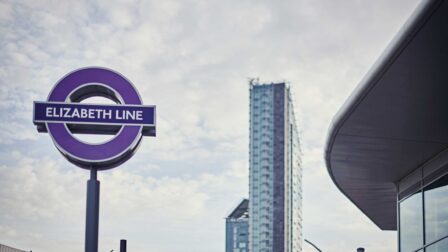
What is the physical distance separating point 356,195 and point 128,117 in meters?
14.1

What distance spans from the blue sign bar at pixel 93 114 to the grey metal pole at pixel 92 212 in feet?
4.02

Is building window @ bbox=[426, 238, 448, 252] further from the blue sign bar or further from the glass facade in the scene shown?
the blue sign bar

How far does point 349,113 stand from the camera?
798 inches

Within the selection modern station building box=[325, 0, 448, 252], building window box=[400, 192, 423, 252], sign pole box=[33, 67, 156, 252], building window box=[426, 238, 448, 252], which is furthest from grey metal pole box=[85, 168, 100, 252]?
building window box=[400, 192, 423, 252]

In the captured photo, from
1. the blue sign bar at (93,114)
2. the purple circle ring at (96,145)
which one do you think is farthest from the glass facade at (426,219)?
the purple circle ring at (96,145)

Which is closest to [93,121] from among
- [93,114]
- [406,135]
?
[93,114]

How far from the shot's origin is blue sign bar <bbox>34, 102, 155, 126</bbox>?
18.7 metres

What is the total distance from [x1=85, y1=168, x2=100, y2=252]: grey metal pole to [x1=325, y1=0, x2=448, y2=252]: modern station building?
615 centimetres

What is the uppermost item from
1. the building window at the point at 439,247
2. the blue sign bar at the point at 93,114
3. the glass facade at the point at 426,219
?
the blue sign bar at the point at 93,114

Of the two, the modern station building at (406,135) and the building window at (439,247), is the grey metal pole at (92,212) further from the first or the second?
the building window at (439,247)

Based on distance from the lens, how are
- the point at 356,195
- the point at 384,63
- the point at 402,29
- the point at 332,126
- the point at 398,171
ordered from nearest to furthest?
1. the point at 402,29
2. the point at 384,63
3. the point at 332,126
4. the point at 398,171
5. the point at 356,195

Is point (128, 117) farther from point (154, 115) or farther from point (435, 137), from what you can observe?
point (435, 137)

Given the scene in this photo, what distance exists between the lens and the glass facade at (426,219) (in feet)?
77.1

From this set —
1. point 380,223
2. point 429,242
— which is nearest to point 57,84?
point 429,242
